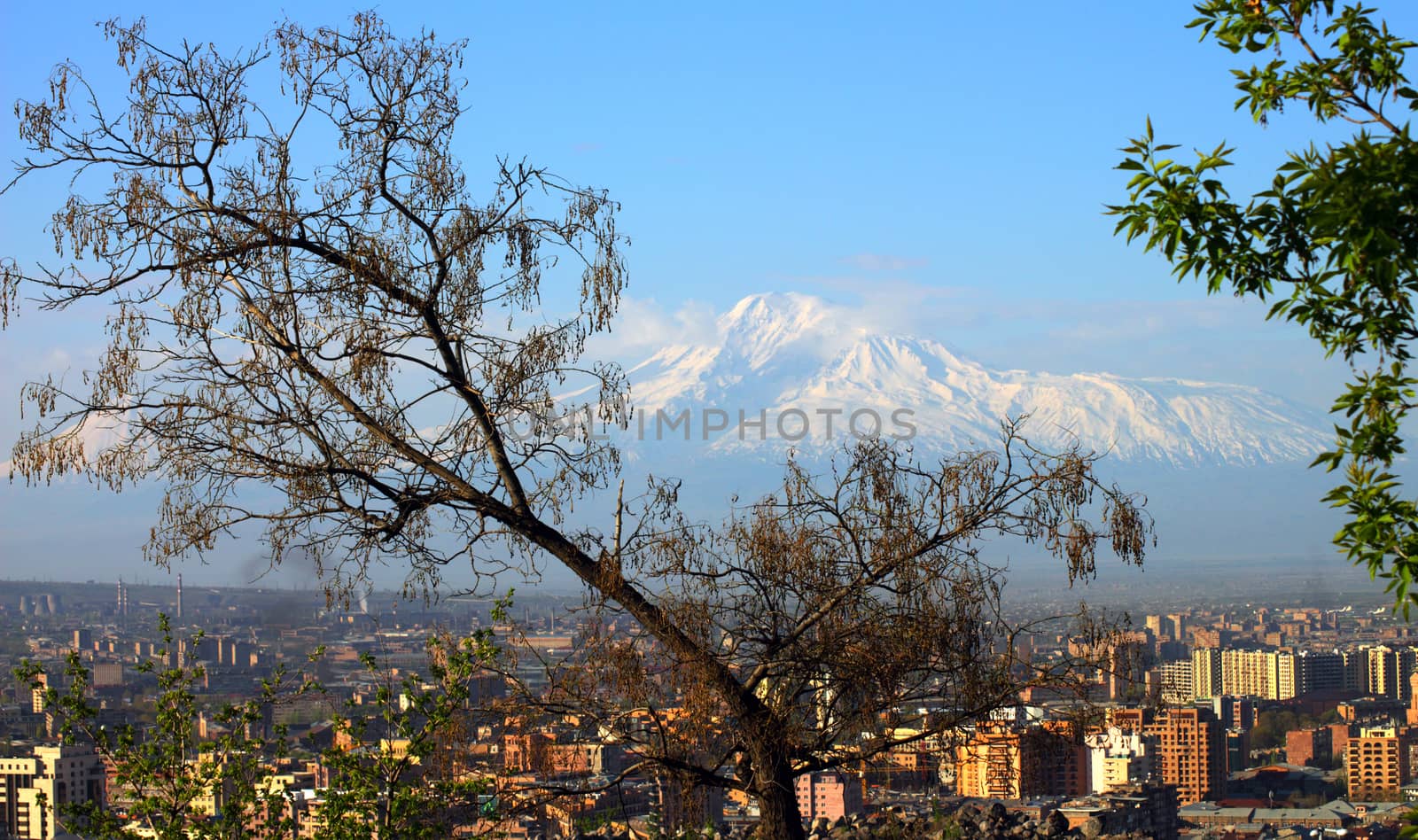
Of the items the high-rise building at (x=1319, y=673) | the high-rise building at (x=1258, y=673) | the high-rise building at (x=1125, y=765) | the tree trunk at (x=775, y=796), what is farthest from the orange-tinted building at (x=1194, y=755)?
the high-rise building at (x=1319, y=673)

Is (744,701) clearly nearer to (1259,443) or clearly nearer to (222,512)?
(222,512)

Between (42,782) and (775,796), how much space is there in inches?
303

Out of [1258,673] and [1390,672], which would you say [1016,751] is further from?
[1258,673]

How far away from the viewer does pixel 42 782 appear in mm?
11062

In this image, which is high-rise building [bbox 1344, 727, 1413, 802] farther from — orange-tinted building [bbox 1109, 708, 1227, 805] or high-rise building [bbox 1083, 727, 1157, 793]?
high-rise building [bbox 1083, 727, 1157, 793]

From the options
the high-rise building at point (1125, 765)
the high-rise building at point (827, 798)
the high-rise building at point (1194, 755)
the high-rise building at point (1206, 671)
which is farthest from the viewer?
the high-rise building at point (1206, 671)

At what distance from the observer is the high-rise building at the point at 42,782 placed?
35.1ft

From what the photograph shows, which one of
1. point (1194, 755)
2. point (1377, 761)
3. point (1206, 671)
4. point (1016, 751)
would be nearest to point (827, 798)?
point (1016, 751)

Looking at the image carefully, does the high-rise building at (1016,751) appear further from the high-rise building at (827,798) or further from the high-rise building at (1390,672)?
the high-rise building at (1390,672)

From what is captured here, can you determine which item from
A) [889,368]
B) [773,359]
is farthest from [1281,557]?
[773,359]

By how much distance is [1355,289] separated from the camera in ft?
11.6

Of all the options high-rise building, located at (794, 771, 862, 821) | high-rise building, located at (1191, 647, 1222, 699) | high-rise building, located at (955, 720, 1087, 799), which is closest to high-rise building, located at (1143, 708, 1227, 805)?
high-rise building, located at (794, 771, 862, 821)

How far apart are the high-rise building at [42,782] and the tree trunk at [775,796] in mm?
6424

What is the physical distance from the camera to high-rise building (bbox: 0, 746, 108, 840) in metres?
10.7
